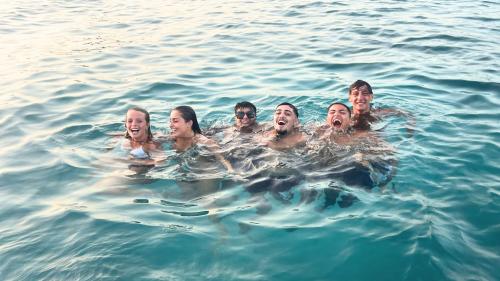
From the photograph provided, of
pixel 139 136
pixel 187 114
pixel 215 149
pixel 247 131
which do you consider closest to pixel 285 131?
pixel 247 131

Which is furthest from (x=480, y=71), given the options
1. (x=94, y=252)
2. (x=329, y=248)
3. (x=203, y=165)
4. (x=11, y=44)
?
(x=11, y=44)

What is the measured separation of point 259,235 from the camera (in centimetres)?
579

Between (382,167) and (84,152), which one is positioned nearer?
(382,167)

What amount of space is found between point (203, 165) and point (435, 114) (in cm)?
462

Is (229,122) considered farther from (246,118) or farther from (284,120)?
(284,120)

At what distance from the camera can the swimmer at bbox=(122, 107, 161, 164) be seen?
820 cm

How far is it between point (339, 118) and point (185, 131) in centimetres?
258

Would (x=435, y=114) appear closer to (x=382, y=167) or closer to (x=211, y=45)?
(x=382, y=167)

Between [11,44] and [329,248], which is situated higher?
[11,44]

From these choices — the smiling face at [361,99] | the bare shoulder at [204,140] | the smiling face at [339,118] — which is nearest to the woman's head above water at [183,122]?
the bare shoulder at [204,140]

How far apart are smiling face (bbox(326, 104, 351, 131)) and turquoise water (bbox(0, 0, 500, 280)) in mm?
784

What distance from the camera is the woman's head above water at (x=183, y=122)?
849cm

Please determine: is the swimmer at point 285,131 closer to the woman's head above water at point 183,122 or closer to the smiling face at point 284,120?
the smiling face at point 284,120

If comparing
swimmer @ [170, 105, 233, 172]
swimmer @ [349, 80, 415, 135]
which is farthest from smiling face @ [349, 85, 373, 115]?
swimmer @ [170, 105, 233, 172]
